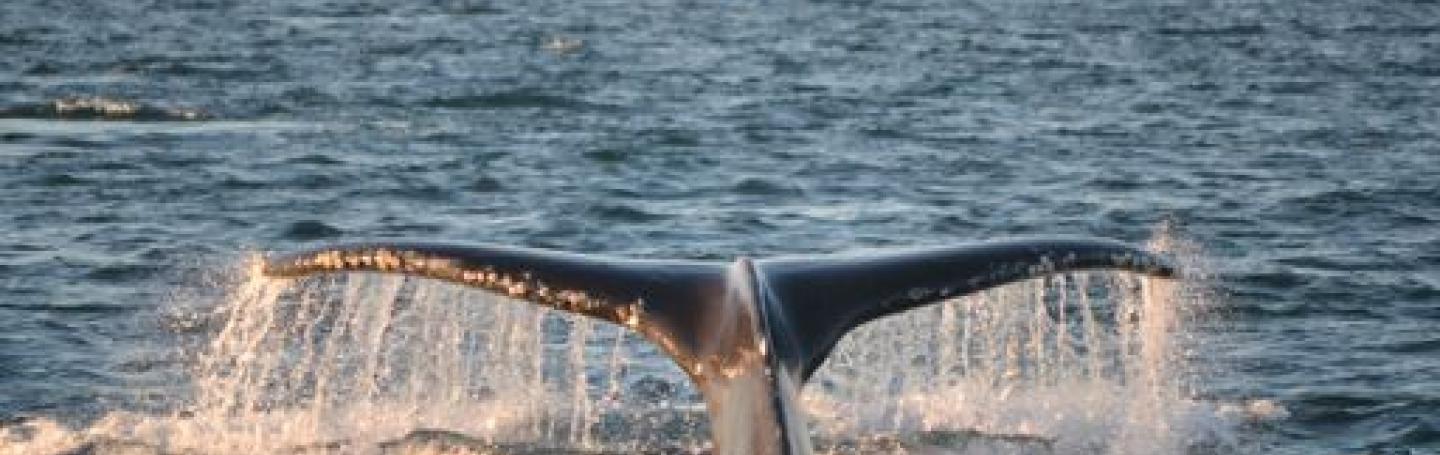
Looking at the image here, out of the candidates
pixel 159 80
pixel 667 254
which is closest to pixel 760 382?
pixel 667 254

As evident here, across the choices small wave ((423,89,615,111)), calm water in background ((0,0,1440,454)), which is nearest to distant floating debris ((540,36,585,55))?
calm water in background ((0,0,1440,454))

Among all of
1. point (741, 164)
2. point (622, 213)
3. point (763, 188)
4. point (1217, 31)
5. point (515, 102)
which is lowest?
point (622, 213)

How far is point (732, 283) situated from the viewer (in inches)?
268

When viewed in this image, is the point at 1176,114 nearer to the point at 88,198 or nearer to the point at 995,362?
the point at 88,198

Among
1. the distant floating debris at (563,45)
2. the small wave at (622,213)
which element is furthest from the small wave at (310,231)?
the distant floating debris at (563,45)

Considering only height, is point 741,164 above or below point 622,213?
above

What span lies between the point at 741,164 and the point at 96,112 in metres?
7.14

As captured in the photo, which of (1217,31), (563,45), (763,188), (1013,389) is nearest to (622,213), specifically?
(763,188)

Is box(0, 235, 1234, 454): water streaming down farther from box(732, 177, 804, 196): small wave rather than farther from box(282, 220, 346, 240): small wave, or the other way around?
box(732, 177, 804, 196): small wave

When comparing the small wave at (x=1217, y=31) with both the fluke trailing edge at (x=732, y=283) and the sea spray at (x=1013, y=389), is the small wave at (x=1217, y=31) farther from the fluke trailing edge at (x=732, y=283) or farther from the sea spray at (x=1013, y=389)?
the fluke trailing edge at (x=732, y=283)

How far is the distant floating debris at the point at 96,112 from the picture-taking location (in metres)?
25.8

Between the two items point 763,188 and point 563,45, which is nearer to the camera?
point 763,188

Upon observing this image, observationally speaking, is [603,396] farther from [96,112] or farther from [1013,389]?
[96,112]

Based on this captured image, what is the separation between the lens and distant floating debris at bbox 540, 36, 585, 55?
37938 mm
